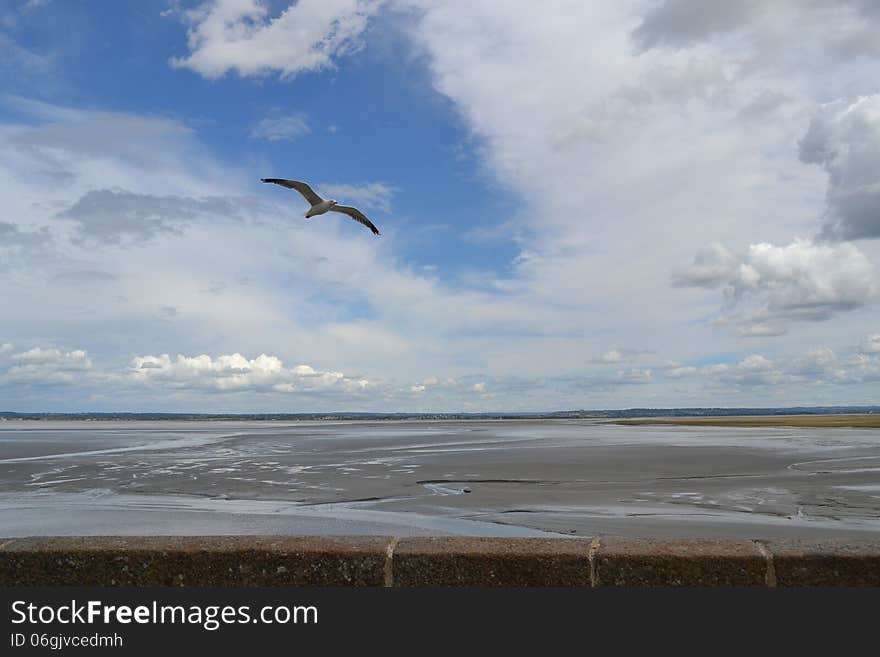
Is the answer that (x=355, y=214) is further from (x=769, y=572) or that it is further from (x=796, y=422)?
(x=796, y=422)

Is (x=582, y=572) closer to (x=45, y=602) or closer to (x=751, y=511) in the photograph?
(x=45, y=602)

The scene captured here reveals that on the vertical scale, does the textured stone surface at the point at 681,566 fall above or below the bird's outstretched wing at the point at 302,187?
below

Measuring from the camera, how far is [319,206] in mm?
21156

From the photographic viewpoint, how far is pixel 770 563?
4453mm

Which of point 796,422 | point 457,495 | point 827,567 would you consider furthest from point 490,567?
point 796,422

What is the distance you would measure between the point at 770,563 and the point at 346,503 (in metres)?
13.8

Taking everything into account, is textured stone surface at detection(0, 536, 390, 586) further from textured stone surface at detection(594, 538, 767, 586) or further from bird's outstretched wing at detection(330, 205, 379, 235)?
bird's outstretched wing at detection(330, 205, 379, 235)

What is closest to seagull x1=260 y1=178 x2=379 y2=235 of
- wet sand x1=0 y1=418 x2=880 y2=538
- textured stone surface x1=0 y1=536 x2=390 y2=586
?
wet sand x1=0 y1=418 x2=880 y2=538

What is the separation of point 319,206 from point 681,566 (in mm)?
18047

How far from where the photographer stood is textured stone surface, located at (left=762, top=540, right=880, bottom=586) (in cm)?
440

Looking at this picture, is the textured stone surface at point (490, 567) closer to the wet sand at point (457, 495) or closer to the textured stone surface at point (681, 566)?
the textured stone surface at point (681, 566)

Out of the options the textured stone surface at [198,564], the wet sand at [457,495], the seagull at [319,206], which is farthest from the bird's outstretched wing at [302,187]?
the textured stone surface at [198,564]

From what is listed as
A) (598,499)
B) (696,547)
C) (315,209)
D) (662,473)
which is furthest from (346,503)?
(696,547)

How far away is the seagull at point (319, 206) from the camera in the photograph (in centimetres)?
2022
